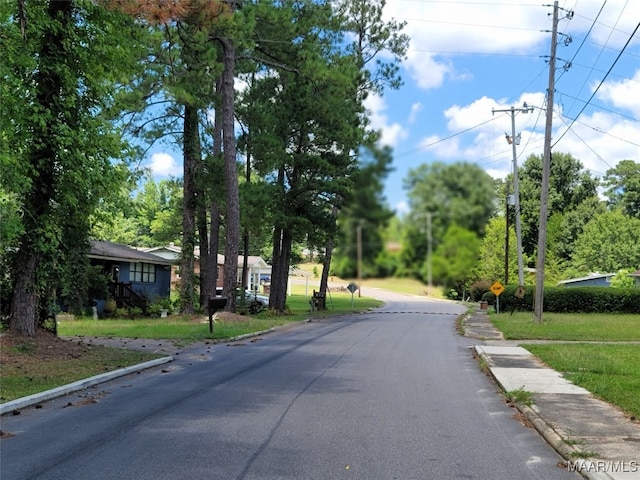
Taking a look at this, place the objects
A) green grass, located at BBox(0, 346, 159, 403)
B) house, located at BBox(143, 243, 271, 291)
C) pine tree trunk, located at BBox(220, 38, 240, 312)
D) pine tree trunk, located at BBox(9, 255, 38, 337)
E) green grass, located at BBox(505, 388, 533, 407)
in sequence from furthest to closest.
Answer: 1. house, located at BBox(143, 243, 271, 291)
2. pine tree trunk, located at BBox(220, 38, 240, 312)
3. pine tree trunk, located at BBox(9, 255, 38, 337)
4. green grass, located at BBox(0, 346, 159, 403)
5. green grass, located at BBox(505, 388, 533, 407)

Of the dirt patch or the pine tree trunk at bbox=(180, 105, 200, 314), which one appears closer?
the dirt patch

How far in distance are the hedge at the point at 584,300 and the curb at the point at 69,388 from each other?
92.2 ft

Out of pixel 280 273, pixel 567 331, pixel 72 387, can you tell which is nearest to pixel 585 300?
pixel 567 331

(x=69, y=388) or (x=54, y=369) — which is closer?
(x=69, y=388)

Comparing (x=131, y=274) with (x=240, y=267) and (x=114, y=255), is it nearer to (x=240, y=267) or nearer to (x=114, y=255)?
(x=114, y=255)

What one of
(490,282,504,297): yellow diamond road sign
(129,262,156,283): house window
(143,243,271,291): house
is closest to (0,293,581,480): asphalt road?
(490,282,504,297): yellow diamond road sign

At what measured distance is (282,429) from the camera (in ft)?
24.9

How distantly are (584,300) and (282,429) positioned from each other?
3434cm

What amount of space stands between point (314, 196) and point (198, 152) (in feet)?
21.9

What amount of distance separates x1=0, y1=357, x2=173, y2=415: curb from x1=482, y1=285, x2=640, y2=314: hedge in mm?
28095

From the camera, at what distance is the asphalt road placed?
5.99 meters

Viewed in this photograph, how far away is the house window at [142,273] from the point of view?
3838 centimetres

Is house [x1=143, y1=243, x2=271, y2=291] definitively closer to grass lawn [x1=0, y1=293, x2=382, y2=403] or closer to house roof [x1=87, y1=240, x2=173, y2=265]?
house roof [x1=87, y1=240, x2=173, y2=265]

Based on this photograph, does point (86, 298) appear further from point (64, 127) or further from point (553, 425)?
point (553, 425)
